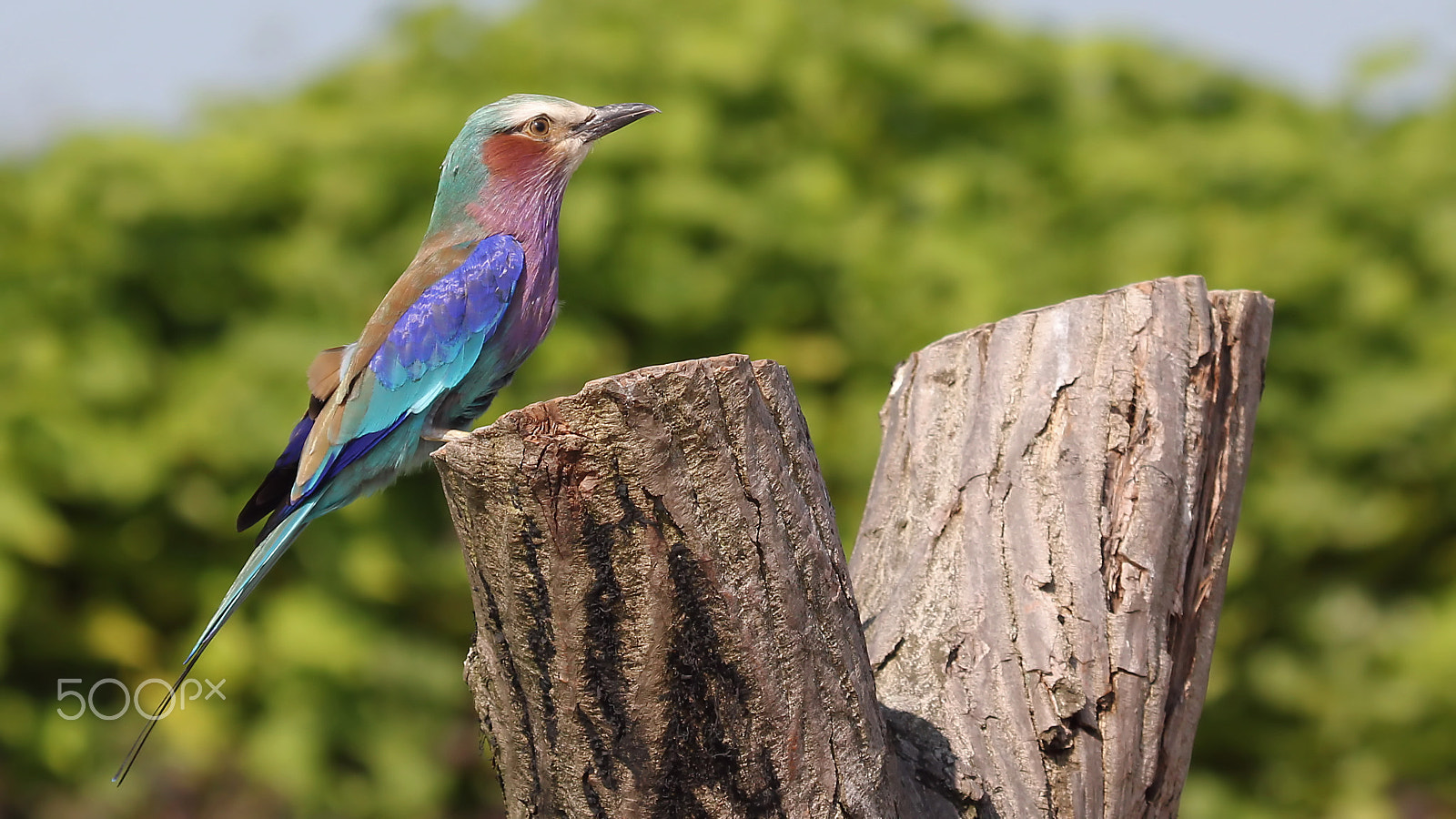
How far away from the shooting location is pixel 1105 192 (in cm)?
636

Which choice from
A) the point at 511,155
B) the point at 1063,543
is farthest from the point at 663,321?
the point at 1063,543

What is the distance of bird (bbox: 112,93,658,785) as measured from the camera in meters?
3.63

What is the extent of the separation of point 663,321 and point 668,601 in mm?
3690

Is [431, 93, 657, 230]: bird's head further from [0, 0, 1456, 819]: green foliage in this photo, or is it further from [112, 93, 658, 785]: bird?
[0, 0, 1456, 819]: green foliage

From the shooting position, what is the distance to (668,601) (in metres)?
2.31

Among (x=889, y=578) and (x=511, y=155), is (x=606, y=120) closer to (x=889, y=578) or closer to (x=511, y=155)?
(x=511, y=155)

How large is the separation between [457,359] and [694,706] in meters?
1.57

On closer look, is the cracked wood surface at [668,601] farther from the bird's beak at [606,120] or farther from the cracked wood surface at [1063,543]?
the bird's beak at [606,120]

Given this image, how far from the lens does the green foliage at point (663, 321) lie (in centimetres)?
548

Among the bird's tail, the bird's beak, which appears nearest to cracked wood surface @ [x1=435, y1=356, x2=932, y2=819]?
the bird's tail

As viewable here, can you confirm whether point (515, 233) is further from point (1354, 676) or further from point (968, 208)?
point (1354, 676)

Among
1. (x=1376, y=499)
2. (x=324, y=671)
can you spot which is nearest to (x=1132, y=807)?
(x=324, y=671)

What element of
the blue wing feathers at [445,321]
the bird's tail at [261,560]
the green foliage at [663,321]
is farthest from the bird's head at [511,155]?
the green foliage at [663,321]

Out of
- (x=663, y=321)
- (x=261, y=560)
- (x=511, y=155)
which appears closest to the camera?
(x=261, y=560)
